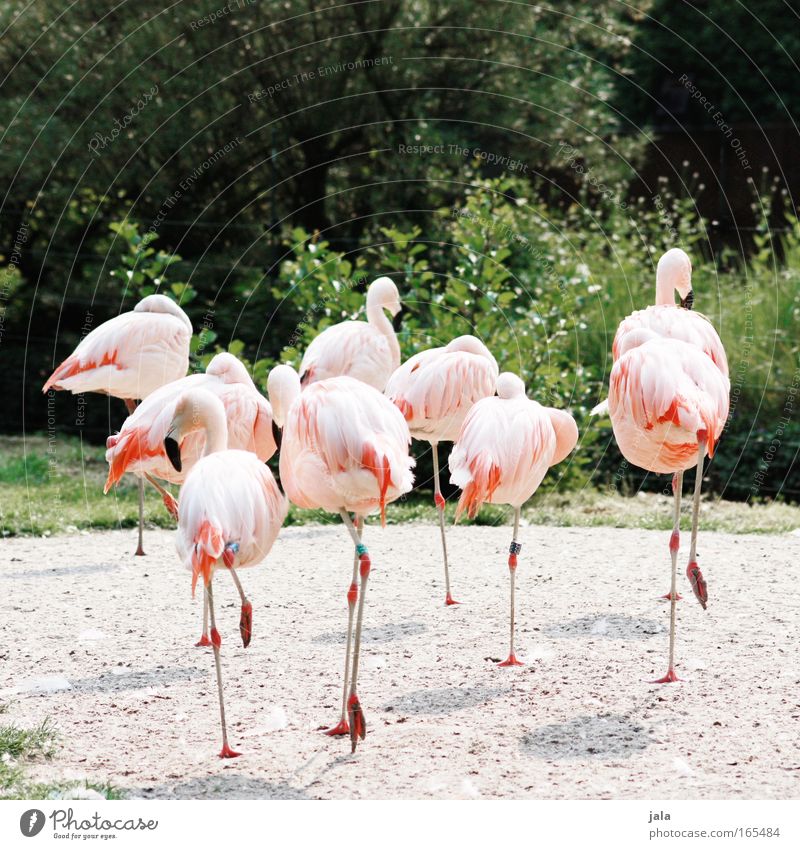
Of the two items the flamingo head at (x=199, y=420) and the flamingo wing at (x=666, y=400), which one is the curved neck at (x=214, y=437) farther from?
the flamingo wing at (x=666, y=400)

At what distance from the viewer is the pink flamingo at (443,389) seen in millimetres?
5324

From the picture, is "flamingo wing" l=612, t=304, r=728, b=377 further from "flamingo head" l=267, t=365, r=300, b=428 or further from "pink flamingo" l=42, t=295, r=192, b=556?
"pink flamingo" l=42, t=295, r=192, b=556

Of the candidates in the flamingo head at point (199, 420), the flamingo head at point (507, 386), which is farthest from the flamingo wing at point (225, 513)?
the flamingo head at point (507, 386)

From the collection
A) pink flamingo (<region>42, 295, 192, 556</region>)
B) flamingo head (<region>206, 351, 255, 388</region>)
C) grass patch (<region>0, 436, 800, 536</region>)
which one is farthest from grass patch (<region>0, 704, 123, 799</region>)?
grass patch (<region>0, 436, 800, 536</region>)

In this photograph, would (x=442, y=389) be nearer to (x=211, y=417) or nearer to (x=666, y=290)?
(x=666, y=290)

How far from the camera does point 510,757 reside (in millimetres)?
3670

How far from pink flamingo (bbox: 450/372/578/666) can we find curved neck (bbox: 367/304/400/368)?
180 cm

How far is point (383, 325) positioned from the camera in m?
6.38

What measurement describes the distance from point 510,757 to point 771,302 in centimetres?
587

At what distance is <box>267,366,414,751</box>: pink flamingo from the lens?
147 inches

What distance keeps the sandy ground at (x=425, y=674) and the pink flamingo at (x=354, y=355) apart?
99cm

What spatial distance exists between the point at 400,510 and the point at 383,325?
60.1 inches
